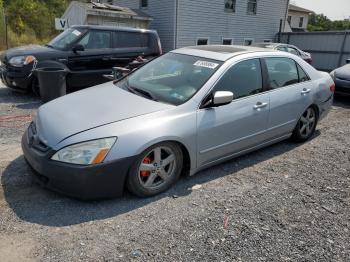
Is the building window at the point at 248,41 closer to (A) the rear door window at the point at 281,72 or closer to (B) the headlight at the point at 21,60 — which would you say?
(B) the headlight at the point at 21,60

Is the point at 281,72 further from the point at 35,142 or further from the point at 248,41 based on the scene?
the point at 248,41

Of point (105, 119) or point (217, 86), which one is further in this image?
point (217, 86)

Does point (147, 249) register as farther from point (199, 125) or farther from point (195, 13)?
point (195, 13)

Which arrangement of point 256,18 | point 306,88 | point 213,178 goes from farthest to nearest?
point 256,18 → point 306,88 → point 213,178

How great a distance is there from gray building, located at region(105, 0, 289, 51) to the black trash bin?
9764 millimetres

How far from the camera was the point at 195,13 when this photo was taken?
1614 centimetres

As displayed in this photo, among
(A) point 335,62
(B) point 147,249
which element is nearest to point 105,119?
(B) point 147,249

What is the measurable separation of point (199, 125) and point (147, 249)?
1.46m

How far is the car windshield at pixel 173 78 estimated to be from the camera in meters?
3.74

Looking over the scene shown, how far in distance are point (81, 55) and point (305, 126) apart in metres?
5.36

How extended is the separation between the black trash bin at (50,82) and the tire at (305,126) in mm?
4794

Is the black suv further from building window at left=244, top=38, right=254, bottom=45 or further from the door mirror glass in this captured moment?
building window at left=244, top=38, right=254, bottom=45

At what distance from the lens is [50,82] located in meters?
6.74

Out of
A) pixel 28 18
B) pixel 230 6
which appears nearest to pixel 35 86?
pixel 230 6
